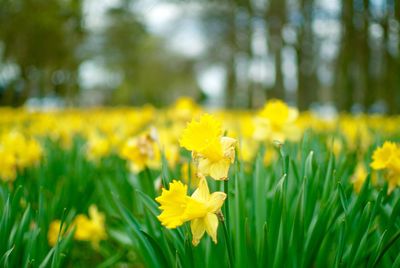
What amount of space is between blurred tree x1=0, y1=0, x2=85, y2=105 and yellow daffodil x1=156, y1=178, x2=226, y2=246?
10.5 meters

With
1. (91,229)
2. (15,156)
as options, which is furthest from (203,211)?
(15,156)

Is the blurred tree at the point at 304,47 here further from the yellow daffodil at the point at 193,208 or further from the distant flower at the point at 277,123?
the yellow daffodil at the point at 193,208

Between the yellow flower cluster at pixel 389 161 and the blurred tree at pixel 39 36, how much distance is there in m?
10.5

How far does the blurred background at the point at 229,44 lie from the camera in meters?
8.56

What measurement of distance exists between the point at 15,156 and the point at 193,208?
49.5 inches

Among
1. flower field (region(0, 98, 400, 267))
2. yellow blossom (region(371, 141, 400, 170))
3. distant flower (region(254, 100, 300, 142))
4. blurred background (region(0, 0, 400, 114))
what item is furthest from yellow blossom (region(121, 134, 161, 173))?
blurred background (region(0, 0, 400, 114))

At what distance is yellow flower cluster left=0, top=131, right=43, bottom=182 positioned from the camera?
1754 mm

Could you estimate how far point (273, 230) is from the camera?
41.9 inches

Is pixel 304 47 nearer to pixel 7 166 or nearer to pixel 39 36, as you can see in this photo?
pixel 39 36

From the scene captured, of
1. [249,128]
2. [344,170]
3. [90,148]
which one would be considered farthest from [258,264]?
[90,148]

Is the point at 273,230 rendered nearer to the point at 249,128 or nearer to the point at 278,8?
the point at 249,128

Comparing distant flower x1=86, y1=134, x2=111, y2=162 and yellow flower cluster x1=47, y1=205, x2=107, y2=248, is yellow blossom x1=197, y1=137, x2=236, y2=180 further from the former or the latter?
distant flower x1=86, y1=134, x2=111, y2=162

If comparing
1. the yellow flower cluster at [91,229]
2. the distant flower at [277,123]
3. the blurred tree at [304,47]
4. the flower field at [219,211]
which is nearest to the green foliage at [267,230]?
the flower field at [219,211]

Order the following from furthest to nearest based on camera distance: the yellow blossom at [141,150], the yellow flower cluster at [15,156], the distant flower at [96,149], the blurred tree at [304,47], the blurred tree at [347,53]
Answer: the blurred tree at [304,47] < the blurred tree at [347,53] < the distant flower at [96,149] < the yellow flower cluster at [15,156] < the yellow blossom at [141,150]
